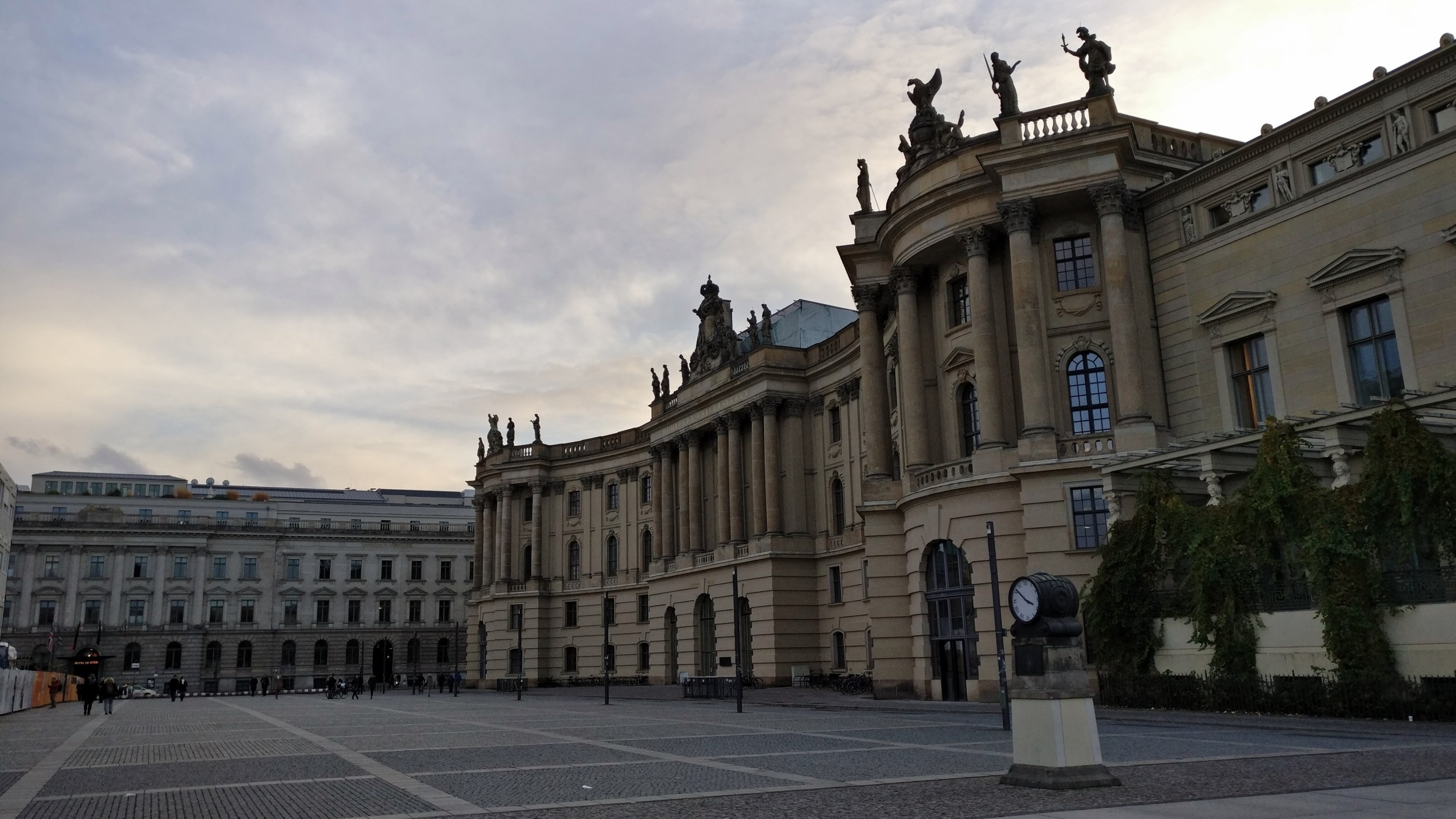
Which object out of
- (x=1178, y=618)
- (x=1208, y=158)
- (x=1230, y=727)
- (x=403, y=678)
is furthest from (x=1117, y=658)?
(x=403, y=678)

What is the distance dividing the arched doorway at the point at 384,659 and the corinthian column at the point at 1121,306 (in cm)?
9083

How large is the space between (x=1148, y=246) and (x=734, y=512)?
32.7 meters

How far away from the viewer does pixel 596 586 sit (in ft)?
269

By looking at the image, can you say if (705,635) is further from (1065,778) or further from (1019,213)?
(1065,778)

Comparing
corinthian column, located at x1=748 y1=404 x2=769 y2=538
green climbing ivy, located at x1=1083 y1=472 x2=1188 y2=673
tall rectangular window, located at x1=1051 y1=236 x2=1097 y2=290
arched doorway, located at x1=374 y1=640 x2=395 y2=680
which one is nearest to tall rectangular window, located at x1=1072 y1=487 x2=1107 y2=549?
green climbing ivy, located at x1=1083 y1=472 x2=1188 y2=673

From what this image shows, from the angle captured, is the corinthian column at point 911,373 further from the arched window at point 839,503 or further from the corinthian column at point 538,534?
the corinthian column at point 538,534

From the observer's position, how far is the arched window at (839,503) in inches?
2387

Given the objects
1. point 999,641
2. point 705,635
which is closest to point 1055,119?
point 999,641

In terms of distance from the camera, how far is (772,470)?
62750 millimetres

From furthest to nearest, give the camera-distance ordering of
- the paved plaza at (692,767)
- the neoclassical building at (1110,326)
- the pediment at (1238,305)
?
the pediment at (1238,305)
the neoclassical building at (1110,326)
the paved plaza at (692,767)

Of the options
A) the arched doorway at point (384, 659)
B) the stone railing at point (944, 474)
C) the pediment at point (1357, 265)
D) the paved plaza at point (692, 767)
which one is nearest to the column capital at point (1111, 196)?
the pediment at point (1357, 265)

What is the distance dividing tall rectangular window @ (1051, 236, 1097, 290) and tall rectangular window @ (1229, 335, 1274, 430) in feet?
17.8

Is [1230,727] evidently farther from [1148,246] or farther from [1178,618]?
[1148,246]

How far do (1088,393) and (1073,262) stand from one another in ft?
15.0
